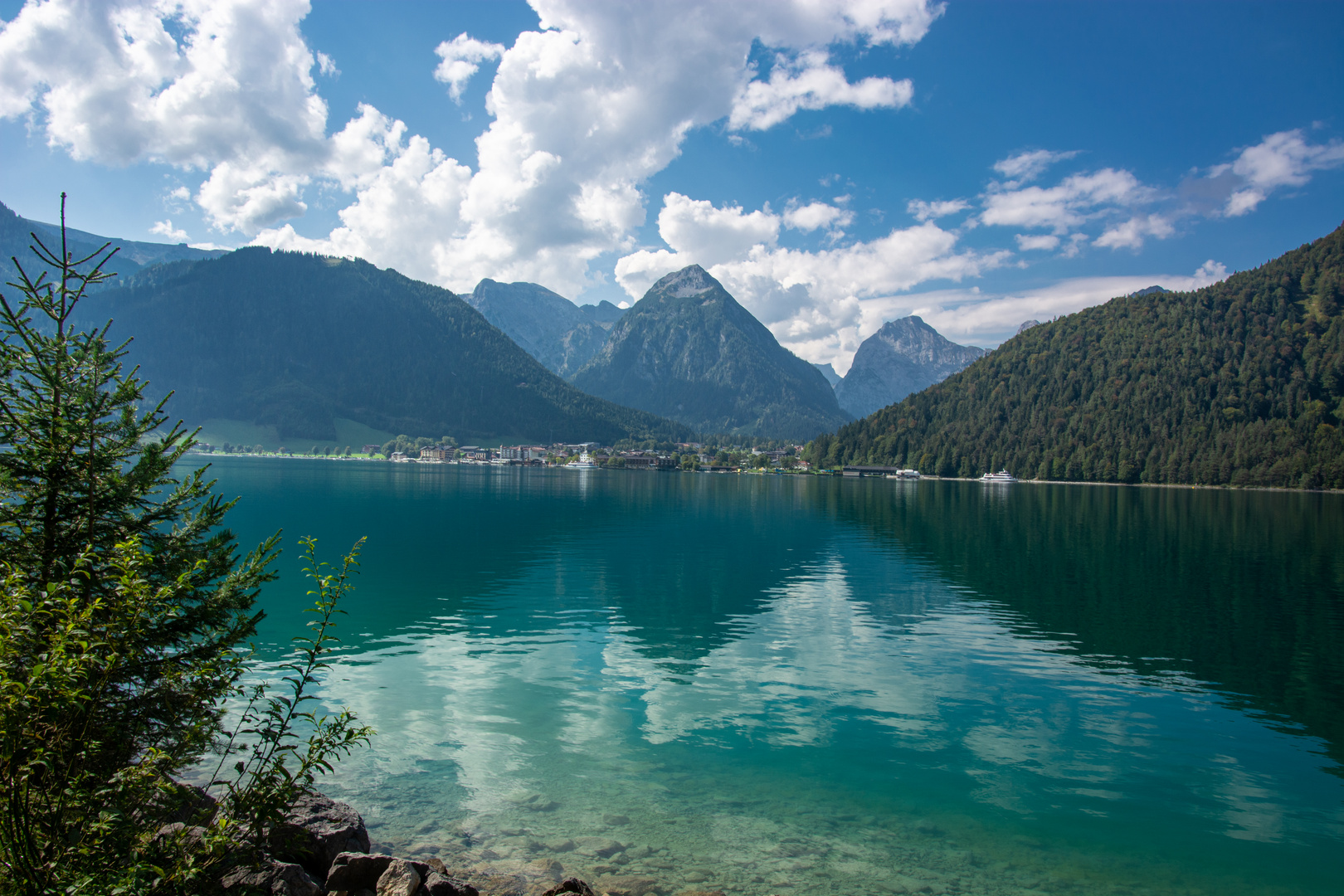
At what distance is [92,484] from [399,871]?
640 cm

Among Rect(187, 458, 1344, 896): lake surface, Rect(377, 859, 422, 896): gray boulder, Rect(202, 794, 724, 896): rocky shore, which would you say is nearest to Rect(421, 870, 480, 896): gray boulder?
Rect(202, 794, 724, 896): rocky shore

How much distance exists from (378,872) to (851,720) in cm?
1314

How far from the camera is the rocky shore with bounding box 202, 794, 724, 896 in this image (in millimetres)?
9195

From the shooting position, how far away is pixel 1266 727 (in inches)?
746

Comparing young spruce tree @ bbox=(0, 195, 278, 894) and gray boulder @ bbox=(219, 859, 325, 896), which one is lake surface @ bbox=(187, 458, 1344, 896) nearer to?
gray boulder @ bbox=(219, 859, 325, 896)

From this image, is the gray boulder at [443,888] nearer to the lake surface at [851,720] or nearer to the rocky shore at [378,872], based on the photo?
the rocky shore at [378,872]

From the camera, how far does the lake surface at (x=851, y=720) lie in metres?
12.6

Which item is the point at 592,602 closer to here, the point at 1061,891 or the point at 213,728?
the point at 1061,891

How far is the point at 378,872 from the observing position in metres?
9.84

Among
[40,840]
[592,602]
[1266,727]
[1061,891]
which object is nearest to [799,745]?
[1061,891]

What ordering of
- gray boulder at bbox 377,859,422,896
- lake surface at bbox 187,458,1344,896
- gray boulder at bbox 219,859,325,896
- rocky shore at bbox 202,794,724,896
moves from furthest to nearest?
lake surface at bbox 187,458,1344,896 < rocky shore at bbox 202,794,724,896 < gray boulder at bbox 377,859,422,896 < gray boulder at bbox 219,859,325,896

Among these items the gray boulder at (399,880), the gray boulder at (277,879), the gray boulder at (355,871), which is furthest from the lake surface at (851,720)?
the gray boulder at (277,879)

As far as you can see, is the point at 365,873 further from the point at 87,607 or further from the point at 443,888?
the point at 87,607

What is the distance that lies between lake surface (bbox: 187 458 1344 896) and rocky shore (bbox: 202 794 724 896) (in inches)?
8.2
